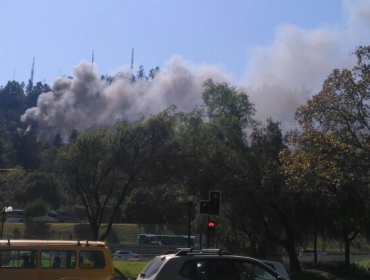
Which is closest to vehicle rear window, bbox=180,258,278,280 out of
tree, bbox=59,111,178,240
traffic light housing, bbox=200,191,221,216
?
traffic light housing, bbox=200,191,221,216

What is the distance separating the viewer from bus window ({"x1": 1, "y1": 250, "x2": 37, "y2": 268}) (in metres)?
15.8

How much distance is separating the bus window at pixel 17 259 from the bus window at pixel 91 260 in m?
1.23

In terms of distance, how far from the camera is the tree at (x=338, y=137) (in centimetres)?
2864

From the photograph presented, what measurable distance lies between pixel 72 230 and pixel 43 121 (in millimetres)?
91719

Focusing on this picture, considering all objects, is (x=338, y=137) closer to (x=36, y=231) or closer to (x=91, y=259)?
(x=91, y=259)

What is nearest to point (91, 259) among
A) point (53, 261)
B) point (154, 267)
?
point (53, 261)

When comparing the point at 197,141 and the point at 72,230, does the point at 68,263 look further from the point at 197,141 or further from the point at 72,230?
the point at 72,230

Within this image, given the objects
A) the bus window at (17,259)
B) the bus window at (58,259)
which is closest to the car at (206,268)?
the bus window at (58,259)

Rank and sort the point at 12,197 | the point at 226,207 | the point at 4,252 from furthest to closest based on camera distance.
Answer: the point at 12,197 < the point at 226,207 < the point at 4,252

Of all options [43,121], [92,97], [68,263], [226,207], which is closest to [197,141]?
[226,207]

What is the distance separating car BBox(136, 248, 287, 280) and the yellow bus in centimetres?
361

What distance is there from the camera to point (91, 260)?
53.8ft

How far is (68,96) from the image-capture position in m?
145

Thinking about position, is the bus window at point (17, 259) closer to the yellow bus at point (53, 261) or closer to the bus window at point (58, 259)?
the yellow bus at point (53, 261)
